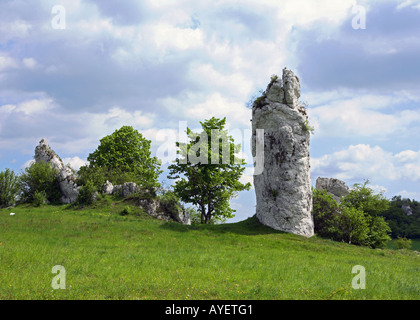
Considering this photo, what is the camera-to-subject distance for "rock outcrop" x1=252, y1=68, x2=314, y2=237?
113 ft

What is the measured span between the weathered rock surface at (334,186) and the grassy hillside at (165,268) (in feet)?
49.2

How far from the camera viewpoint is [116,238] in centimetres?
2656

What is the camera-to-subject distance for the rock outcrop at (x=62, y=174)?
176ft

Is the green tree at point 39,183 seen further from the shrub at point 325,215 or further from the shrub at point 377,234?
the shrub at point 377,234

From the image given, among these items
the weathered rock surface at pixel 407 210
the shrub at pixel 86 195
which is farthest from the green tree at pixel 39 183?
the weathered rock surface at pixel 407 210

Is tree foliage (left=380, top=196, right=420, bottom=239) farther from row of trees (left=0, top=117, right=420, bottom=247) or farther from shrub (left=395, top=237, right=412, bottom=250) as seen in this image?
row of trees (left=0, top=117, right=420, bottom=247)

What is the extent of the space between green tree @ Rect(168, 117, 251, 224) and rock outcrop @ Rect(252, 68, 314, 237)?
658 centimetres

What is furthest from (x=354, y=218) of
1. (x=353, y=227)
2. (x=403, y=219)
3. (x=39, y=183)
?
(x=403, y=219)

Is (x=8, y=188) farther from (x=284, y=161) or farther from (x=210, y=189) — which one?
(x=284, y=161)

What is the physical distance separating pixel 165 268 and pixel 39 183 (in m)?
47.0

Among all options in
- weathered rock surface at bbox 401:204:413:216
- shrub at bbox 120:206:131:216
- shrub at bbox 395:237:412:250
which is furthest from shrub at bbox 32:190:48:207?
weathered rock surface at bbox 401:204:413:216

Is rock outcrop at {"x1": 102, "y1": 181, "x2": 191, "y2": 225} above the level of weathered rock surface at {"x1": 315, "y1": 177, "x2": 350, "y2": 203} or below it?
below

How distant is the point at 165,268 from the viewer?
53.4 feet
